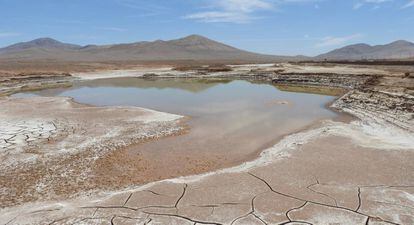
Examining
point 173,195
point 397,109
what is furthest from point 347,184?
point 397,109

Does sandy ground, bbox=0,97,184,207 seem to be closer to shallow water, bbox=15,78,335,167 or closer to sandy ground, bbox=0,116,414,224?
sandy ground, bbox=0,116,414,224

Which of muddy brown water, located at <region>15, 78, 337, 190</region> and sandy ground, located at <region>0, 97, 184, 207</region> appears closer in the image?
sandy ground, located at <region>0, 97, 184, 207</region>

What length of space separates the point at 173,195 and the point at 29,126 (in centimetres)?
873

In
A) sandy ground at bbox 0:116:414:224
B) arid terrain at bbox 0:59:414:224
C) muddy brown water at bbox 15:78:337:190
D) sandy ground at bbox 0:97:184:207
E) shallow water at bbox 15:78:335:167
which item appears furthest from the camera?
shallow water at bbox 15:78:335:167

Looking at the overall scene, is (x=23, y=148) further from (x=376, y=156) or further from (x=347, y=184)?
(x=376, y=156)

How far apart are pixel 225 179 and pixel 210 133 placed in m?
4.75

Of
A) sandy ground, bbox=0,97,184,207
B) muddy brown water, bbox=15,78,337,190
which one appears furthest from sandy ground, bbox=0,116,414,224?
muddy brown water, bbox=15,78,337,190

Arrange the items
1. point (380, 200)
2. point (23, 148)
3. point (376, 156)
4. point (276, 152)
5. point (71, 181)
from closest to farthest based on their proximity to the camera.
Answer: point (380, 200), point (71, 181), point (376, 156), point (276, 152), point (23, 148)

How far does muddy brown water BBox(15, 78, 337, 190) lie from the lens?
895 cm

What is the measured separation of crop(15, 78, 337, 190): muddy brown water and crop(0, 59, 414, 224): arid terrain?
0.97ft

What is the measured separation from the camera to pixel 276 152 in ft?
31.6

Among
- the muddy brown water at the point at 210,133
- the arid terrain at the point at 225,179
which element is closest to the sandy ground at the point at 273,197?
the arid terrain at the point at 225,179

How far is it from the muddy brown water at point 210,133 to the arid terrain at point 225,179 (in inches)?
11.6

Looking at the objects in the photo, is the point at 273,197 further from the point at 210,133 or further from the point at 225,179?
the point at 210,133
